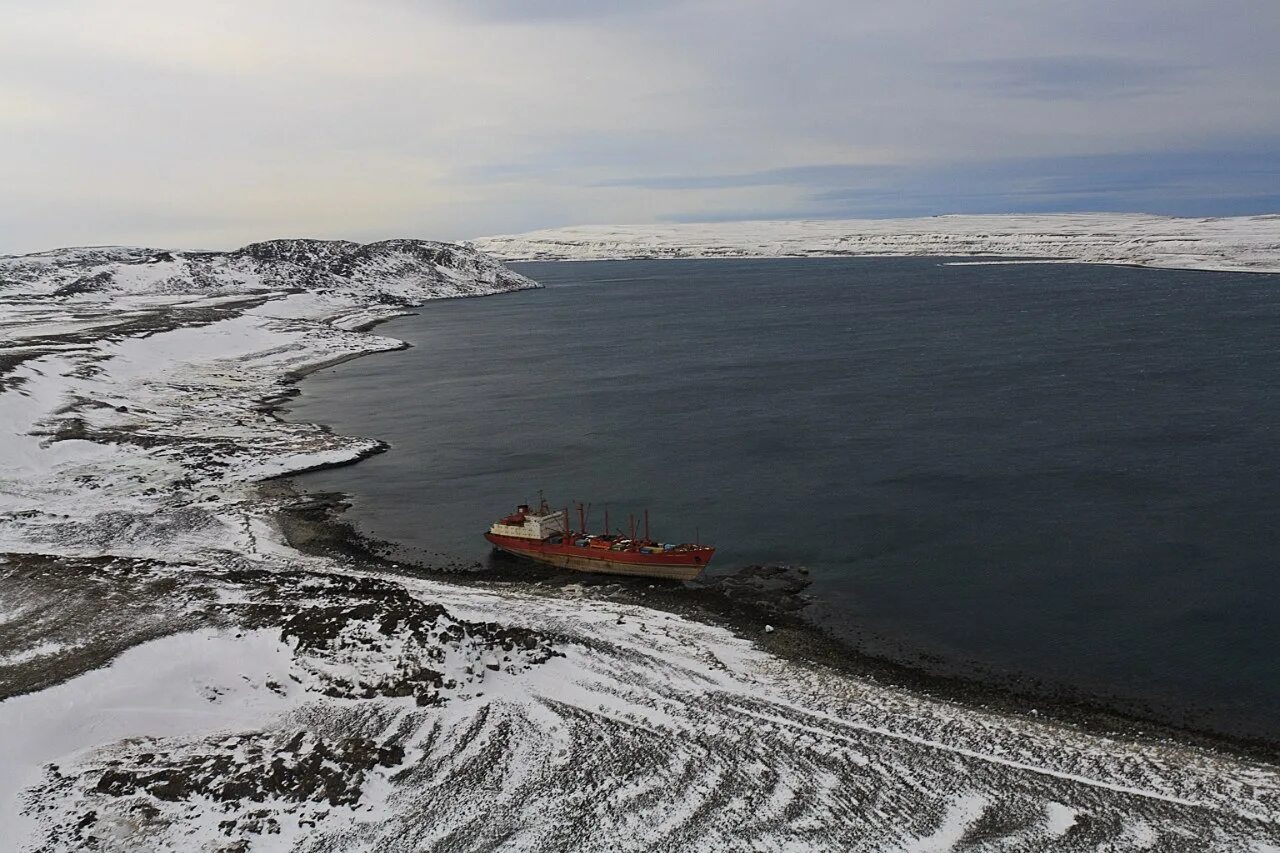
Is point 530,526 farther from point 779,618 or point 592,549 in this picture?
point 779,618

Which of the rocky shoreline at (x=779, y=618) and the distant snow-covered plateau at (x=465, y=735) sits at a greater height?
the distant snow-covered plateau at (x=465, y=735)

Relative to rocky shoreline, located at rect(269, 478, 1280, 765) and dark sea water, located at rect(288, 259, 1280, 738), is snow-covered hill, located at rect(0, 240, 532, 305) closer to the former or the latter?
dark sea water, located at rect(288, 259, 1280, 738)

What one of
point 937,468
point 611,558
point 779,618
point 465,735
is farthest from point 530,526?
point 937,468

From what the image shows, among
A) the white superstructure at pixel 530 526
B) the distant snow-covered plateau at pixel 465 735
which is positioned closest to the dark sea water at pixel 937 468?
the white superstructure at pixel 530 526

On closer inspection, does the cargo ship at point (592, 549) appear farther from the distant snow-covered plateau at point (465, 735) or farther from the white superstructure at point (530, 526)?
the distant snow-covered plateau at point (465, 735)

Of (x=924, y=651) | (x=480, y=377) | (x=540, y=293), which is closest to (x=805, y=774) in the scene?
(x=924, y=651)
